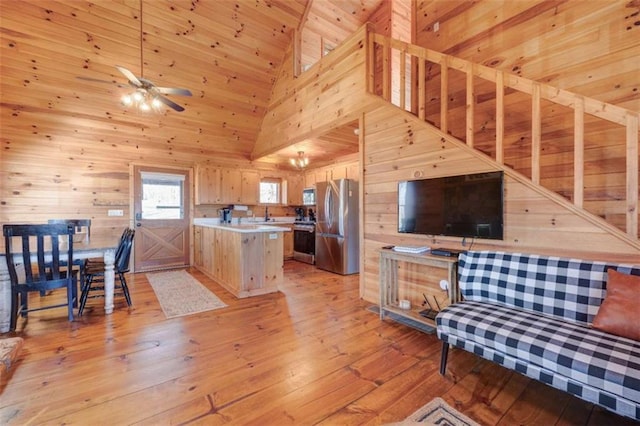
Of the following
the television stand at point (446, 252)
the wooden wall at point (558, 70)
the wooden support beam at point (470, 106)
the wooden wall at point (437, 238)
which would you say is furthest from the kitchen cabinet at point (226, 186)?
the wooden support beam at point (470, 106)

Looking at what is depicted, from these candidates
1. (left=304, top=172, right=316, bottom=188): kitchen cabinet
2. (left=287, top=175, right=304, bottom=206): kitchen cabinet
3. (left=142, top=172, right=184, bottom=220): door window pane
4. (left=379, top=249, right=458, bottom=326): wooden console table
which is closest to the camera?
(left=379, top=249, right=458, bottom=326): wooden console table

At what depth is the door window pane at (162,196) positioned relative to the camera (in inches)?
226

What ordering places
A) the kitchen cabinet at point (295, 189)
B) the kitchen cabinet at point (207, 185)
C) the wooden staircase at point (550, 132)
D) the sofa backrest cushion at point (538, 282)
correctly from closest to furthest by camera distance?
1. the sofa backrest cushion at point (538, 282)
2. the wooden staircase at point (550, 132)
3. the kitchen cabinet at point (207, 185)
4. the kitchen cabinet at point (295, 189)


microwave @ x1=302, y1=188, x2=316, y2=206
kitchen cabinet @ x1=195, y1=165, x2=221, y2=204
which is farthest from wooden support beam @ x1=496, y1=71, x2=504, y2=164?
kitchen cabinet @ x1=195, y1=165, x2=221, y2=204

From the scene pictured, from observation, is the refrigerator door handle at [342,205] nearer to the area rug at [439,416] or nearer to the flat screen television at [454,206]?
the flat screen television at [454,206]

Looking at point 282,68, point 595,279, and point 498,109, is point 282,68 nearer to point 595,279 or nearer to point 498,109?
point 498,109

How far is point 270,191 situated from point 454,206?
17.1ft

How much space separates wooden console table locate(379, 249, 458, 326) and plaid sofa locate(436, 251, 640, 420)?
0.12m

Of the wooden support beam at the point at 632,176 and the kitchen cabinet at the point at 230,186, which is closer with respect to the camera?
the wooden support beam at the point at 632,176

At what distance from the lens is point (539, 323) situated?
1782 mm

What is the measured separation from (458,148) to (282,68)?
12.4 feet

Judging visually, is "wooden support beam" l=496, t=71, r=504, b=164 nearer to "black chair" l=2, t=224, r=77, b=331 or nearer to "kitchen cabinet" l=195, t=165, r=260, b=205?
"black chair" l=2, t=224, r=77, b=331

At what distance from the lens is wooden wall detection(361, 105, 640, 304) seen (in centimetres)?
206

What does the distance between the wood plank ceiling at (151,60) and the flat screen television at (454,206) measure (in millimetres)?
2424
